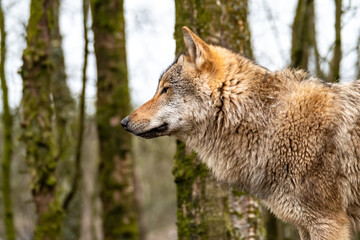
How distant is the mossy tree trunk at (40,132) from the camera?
22.8 ft

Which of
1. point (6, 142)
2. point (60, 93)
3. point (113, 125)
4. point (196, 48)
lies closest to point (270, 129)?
point (196, 48)

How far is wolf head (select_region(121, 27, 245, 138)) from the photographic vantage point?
4422 millimetres

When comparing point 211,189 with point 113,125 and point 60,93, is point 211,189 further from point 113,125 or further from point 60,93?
point 60,93

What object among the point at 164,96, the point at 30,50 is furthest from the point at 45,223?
the point at 164,96

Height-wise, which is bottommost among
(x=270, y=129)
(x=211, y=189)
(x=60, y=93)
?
(x=211, y=189)

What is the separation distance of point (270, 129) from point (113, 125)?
14.9 ft

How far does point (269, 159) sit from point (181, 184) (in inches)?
57.8

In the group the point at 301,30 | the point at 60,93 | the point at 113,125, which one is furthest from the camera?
the point at 60,93

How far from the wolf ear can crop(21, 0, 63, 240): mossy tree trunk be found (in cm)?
348

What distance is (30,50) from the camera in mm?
7035

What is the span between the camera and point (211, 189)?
515 centimetres

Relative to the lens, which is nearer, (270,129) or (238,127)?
(270,129)

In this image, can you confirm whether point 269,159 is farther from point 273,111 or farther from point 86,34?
point 86,34

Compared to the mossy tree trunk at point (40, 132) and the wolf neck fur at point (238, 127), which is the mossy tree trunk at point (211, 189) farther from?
the mossy tree trunk at point (40, 132)
